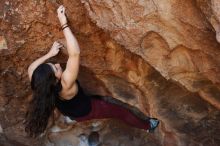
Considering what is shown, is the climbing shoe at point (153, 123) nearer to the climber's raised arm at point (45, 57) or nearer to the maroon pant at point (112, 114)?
the maroon pant at point (112, 114)

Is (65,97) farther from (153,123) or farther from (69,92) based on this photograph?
(153,123)

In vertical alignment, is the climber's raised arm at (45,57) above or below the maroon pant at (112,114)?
above

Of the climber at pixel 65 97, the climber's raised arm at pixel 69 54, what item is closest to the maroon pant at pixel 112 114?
the climber at pixel 65 97

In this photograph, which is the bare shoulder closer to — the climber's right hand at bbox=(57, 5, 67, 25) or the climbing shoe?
the climber's right hand at bbox=(57, 5, 67, 25)

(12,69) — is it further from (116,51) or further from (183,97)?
(183,97)

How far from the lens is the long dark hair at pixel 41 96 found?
239 centimetres

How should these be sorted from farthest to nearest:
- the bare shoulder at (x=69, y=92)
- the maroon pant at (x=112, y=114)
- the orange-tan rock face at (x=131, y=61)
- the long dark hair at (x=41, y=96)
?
1. the maroon pant at (x=112, y=114)
2. the bare shoulder at (x=69, y=92)
3. the long dark hair at (x=41, y=96)
4. the orange-tan rock face at (x=131, y=61)

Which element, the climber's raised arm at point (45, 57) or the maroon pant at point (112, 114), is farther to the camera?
the maroon pant at point (112, 114)

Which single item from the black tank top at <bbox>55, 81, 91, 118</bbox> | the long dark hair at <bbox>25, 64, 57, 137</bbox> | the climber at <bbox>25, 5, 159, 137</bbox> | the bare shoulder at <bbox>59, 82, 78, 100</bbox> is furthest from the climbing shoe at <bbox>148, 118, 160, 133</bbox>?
the long dark hair at <bbox>25, 64, 57, 137</bbox>

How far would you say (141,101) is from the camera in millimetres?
2846

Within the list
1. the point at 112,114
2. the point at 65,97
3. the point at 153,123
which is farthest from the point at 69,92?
the point at 153,123

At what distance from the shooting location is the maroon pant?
2.76m

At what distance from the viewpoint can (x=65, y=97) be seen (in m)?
2.58

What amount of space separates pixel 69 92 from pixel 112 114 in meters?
0.42
